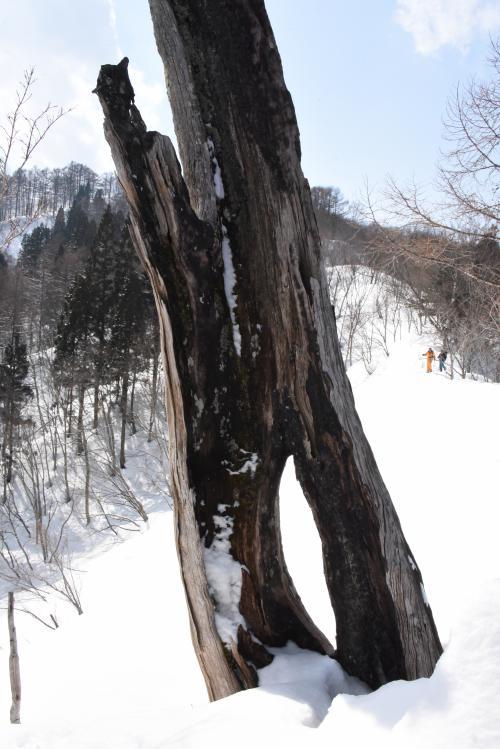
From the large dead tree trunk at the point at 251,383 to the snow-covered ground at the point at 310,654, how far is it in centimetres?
33

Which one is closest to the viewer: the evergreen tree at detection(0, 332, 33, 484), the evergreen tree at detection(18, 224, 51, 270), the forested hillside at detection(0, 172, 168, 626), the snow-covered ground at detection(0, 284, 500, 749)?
the snow-covered ground at detection(0, 284, 500, 749)

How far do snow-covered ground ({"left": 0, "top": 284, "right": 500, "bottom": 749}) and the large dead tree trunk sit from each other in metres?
0.33

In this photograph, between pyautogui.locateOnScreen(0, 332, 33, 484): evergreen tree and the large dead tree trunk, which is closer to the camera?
the large dead tree trunk

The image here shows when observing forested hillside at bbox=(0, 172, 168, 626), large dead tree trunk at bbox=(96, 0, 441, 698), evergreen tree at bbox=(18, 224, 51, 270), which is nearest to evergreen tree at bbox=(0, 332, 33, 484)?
forested hillside at bbox=(0, 172, 168, 626)

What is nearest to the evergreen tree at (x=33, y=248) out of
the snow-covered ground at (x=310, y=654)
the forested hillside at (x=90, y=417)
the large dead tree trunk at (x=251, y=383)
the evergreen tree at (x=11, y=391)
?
the forested hillside at (x=90, y=417)

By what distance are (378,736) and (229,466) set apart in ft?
4.26

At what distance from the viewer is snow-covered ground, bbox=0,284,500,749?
62.3 inches

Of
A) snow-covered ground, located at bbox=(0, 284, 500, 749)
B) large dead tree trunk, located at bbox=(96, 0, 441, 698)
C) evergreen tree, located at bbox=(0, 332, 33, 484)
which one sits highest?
evergreen tree, located at bbox=(0, 332, 33, 484)

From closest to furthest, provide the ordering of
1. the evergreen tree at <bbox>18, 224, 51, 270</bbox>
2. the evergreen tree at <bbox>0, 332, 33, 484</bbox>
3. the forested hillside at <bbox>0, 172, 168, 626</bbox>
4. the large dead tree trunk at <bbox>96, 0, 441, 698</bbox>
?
the large dead tree trunk at <bbox>96, 0, 441, 698</bbox>
the forested hillside at <bbox>0, 172, 168, 626</bbox>
the evergreen tree at <bbox>0, 332, 33, 484</bbox>
the evergreen tree at <bbox>18, 224, 51, 270</bbox>

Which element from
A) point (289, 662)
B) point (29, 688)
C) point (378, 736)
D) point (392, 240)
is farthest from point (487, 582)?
point (29, 688)

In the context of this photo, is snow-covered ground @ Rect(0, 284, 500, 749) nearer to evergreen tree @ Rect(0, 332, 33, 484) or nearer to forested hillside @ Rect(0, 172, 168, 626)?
forested hillside @ Rect(0, 172, 168, 626)

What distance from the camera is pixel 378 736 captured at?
148 centimetres

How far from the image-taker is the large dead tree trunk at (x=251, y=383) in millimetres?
2359

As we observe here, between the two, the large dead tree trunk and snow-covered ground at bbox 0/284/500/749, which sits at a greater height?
the large dead tree trunk
